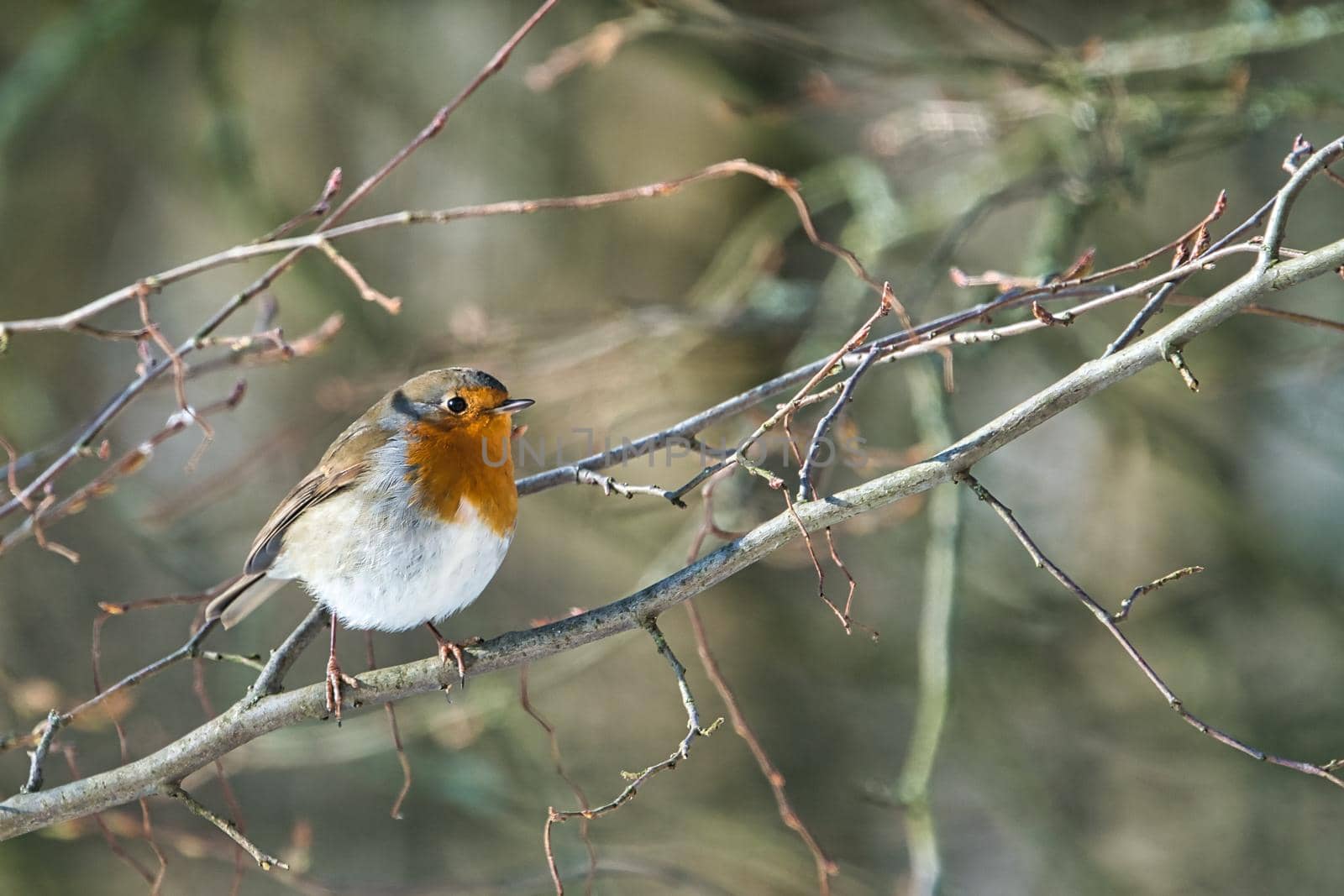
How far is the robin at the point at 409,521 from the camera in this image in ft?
8.26

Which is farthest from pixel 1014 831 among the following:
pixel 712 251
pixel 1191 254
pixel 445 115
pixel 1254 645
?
pixel 445 115

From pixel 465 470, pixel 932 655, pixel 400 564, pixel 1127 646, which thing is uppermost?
pixel 465 470

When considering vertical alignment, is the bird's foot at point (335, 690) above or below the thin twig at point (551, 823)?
above

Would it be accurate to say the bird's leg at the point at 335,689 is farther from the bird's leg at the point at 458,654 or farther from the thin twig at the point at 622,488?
the thin twig at the point at 622,488

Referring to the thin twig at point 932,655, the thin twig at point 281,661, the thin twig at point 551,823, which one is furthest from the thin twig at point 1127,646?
the thin twig at point 932,655

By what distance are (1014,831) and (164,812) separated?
3508 millimetres

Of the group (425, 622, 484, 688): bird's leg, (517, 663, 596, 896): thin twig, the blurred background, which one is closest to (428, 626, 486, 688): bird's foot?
(425, 622, 484, 688): bird's leg

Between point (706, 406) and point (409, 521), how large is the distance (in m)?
2.14

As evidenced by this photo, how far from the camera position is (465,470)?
255cm

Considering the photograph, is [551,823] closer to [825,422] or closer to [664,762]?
[664,762]

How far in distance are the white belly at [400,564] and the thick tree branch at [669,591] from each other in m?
0.45

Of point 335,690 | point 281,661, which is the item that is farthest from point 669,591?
point 281,661

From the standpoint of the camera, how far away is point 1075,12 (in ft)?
14.3

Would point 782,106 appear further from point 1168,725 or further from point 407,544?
point 1168,725
